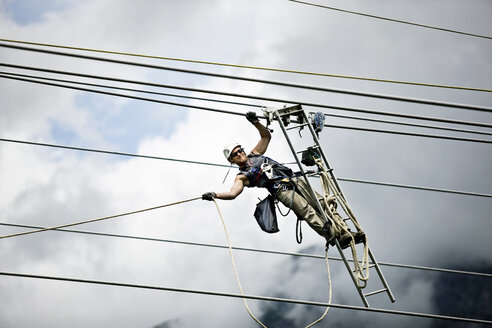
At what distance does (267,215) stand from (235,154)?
0.86 m

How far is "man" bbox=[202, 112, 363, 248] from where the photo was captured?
835cm

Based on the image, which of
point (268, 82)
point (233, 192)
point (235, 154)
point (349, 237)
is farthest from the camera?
point (235, 154)

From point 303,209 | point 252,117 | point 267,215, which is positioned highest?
point 252,117

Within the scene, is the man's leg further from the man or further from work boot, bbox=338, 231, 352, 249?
work boot, bbox=338, 231, 352, 249

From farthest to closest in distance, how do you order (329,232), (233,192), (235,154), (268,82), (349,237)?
(235,154) < (233,192) < (329,232) < (349,237) < (268,82)

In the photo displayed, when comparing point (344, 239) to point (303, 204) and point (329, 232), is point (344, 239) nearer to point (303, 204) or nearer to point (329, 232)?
point (329, 232)

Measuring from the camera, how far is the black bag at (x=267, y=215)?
8.48m

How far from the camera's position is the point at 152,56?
9172 mm

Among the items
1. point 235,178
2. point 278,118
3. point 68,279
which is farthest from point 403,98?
point 68,279

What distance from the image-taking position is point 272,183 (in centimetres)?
856

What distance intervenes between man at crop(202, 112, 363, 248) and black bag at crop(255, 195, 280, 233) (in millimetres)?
131

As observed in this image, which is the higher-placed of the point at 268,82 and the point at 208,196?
the point at 268,82

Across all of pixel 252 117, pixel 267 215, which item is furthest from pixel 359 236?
pixel 252 117

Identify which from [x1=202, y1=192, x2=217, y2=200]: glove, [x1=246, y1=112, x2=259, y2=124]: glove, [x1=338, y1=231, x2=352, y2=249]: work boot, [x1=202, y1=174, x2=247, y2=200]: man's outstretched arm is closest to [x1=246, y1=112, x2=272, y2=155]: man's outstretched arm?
[x1=246, y1=112, x2=259, y2=124]: glove
